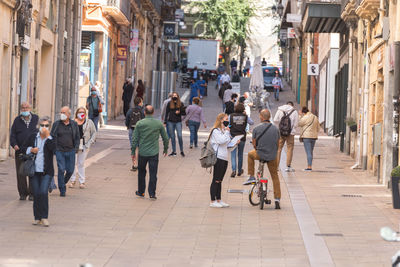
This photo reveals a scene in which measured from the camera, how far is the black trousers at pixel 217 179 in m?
16.8

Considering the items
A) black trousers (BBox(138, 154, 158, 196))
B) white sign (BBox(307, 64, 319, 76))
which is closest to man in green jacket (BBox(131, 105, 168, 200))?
black trousers (BBox(138, 154, 158, 196))

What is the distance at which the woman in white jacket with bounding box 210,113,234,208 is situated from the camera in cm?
1677

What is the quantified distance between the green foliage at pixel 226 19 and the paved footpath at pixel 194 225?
189 feet

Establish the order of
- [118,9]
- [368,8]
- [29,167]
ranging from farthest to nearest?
[118,9] → [368,8] → [29,167]

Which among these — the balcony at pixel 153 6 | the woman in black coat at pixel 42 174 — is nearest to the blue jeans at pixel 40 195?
the woman in black coat at pixel 42 174

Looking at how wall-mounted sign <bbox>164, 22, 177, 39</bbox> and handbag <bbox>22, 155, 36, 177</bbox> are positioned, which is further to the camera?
wall-mounted sign <bbox>164, 22, 177, 39</bbox>

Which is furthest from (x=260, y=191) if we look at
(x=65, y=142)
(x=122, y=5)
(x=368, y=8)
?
(x=122, y=5)

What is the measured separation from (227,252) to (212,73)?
6369cm

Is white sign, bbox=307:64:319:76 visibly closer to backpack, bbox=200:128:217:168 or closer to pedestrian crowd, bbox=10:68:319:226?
pedestrian crowd, bbox=10:68:319:226

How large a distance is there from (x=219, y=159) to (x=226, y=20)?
64031 mm

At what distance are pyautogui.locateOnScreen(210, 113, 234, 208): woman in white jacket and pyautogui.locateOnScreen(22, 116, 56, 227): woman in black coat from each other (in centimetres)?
368

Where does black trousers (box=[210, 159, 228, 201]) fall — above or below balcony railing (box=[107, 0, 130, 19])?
below

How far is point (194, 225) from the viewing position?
47.0 feet

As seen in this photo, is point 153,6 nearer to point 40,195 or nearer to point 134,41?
point 134,41
